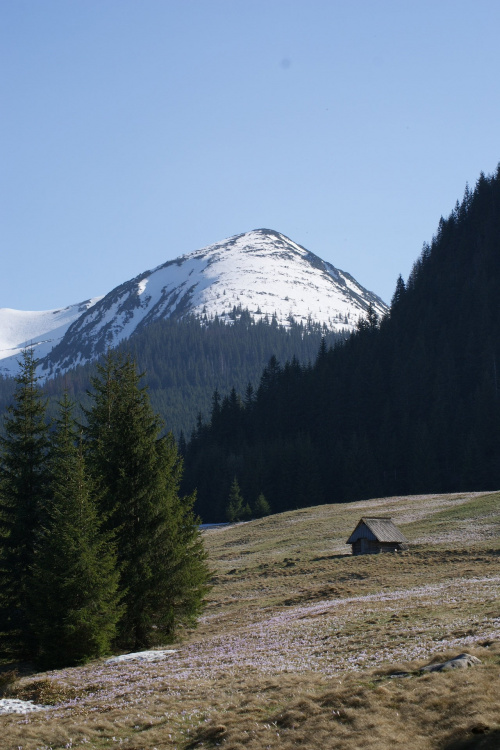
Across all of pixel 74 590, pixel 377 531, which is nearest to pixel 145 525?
pixel 74 590

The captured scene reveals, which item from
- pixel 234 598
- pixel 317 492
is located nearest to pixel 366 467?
pixel 317 492

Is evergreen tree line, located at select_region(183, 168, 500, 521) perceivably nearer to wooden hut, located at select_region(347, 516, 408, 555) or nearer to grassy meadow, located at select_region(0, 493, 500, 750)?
wooden hut, located at select_region(347, 516, 408, 555)

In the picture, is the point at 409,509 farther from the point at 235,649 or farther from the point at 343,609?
the point at 235,649

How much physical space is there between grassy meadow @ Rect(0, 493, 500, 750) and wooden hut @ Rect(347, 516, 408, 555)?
39.2 feet

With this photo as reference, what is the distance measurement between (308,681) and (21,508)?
19685 mm

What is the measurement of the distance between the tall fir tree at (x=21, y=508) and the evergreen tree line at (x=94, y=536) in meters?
0.05

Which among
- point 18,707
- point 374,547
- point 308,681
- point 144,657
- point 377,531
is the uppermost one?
point 308,681

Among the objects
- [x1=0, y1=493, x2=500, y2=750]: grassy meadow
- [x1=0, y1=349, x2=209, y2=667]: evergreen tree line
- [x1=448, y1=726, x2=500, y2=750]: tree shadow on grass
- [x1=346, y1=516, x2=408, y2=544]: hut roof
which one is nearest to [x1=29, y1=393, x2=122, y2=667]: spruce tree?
[x1=0, y1=349, x2=209, y2=667]: evergreen tree line

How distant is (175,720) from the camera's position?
16547 mm

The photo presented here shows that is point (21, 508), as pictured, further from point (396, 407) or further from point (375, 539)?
point (396, 407)

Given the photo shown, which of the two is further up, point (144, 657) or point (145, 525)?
point (145, 525)

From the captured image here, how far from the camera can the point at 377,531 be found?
5553 centimetres

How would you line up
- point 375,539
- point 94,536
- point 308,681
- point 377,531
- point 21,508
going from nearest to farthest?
point 308,681, point 94,536, point 21,508, point 375,539, point 377,531

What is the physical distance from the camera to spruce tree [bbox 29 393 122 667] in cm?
2761
